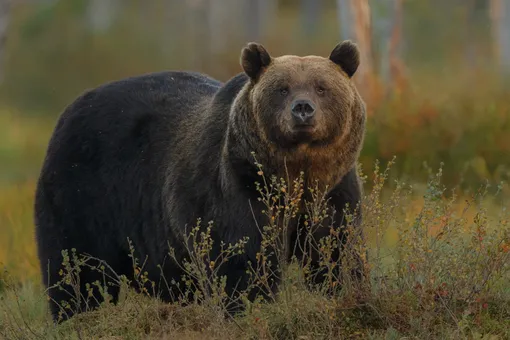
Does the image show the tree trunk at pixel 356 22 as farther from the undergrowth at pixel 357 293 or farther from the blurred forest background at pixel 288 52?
the undergrowth at pixel 357 293

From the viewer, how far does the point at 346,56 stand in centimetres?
694

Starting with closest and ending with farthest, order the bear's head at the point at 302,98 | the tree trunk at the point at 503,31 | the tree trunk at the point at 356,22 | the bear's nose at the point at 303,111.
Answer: the bear's nose at the point at 303,111, the bear's head at the point at 302,98, the tree trunk at the point at 356,22, the tree trunk at the point at 503,31

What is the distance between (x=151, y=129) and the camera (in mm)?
7758

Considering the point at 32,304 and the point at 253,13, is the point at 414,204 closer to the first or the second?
the point at 32,304

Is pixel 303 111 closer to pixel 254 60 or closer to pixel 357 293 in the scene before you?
pixel 254 60

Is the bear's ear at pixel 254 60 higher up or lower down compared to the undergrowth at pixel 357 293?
higher up

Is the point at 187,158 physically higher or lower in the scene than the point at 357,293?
higher

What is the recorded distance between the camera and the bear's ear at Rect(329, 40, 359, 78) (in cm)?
691

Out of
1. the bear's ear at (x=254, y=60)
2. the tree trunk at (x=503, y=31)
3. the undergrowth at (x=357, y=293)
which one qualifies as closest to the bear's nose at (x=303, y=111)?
the undergrowth at (x=357, y=293)

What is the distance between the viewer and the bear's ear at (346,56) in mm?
6910

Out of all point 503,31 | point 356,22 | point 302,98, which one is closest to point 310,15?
point 503,31

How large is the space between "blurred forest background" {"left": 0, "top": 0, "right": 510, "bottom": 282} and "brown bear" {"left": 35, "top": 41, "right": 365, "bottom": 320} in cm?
231

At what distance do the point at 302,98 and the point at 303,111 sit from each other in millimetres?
109

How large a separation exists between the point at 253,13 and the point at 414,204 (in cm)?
3394
